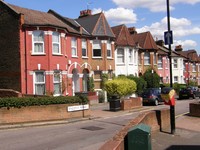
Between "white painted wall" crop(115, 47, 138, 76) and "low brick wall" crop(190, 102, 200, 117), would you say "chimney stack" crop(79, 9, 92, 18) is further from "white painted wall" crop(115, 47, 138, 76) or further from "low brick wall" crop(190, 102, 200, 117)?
"low brick wall" crop(190, 102, 200, 117)

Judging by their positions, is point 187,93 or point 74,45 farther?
point 187,93

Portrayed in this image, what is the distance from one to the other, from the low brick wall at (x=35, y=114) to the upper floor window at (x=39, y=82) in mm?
8370

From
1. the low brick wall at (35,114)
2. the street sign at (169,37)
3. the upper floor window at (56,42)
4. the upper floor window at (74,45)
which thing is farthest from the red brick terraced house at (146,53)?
the street sign at (169,37)

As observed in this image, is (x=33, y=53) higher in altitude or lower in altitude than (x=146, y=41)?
lower

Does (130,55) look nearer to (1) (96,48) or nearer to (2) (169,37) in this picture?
(1) (96,48)

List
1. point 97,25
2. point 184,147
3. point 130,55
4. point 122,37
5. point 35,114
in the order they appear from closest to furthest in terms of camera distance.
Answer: point 184,147 → point 35,114 → point 97,25 → point 122,37 → point 130,55

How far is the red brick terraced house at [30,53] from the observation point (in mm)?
28312

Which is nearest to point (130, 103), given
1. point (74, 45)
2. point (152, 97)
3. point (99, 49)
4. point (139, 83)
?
point (152, 97)

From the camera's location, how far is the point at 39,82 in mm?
28984

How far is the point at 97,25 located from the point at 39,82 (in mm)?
11978

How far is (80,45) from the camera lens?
35.3 m

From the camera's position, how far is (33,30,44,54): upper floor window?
1131 inches

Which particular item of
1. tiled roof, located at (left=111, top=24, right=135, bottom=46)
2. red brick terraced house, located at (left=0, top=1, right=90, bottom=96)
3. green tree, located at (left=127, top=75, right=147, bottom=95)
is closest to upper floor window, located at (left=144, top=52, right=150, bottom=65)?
tiled roof, located at (left=111, top=24, right=135, bottom=46)

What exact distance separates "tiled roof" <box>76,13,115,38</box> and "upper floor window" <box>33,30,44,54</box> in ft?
30.3
